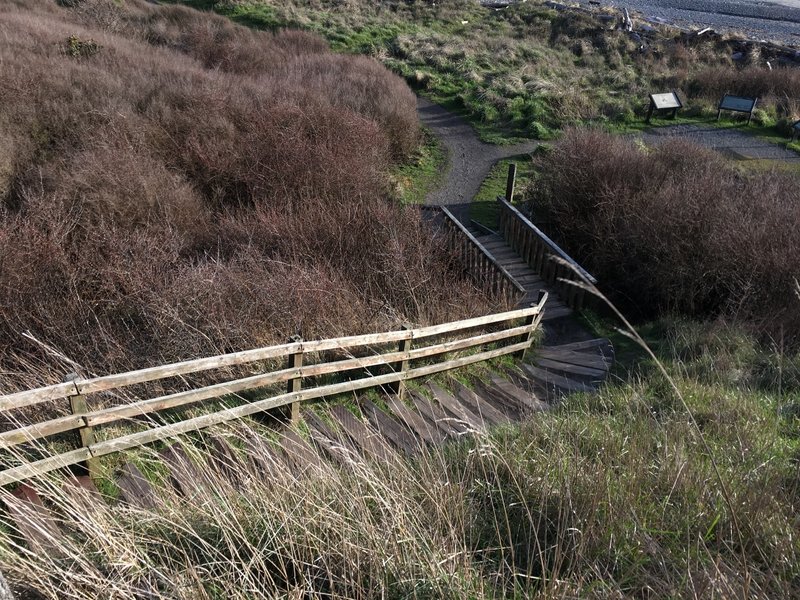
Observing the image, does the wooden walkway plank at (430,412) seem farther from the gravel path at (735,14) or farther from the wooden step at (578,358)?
the gravel path at (735,14)

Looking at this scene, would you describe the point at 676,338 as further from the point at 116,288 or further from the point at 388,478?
the point at 116,288

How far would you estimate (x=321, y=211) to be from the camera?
12.4 m

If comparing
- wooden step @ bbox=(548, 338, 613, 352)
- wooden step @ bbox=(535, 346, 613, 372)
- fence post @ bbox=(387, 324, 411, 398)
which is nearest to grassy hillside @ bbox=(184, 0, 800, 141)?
wooden step @ bbox=(548, 338, 613, 352)

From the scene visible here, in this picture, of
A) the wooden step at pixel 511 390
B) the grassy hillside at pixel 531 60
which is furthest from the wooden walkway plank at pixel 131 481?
the grassy hillside at pixel 531 60

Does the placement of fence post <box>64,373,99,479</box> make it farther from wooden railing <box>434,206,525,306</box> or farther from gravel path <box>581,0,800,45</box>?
gravel path <box>581,0,800,45</box>

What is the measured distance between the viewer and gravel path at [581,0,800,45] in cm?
4506

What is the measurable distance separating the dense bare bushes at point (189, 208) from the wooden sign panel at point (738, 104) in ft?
37.2

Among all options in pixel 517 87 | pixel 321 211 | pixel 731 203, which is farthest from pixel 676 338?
pixel 517 87

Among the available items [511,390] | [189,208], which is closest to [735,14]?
[189,208]

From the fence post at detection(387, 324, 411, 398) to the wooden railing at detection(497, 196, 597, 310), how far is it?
194 inches

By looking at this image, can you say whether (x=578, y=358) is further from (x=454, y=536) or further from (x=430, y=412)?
(x=454, y=536)

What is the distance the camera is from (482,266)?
12.1 m

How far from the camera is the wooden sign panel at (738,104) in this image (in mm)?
22969

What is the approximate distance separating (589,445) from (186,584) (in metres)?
2.86
